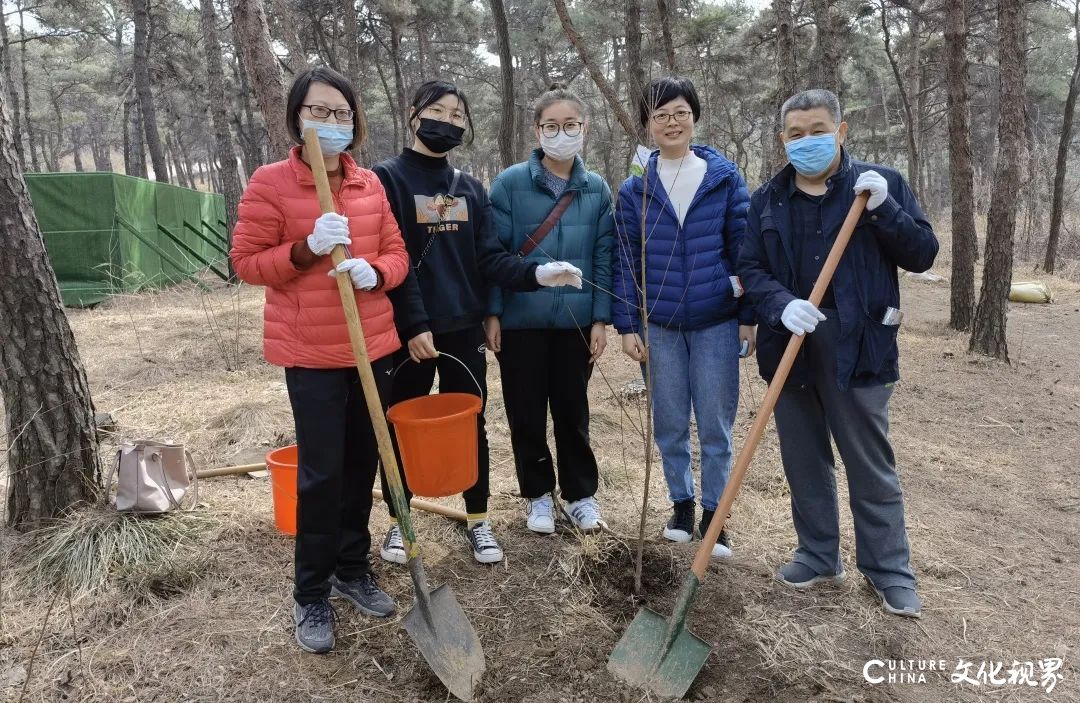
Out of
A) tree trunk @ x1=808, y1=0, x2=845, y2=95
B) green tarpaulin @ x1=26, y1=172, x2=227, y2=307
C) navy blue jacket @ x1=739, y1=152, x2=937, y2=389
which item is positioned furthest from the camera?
green tarpaulin @ x1=26, y1=172, x2=227, y2=307

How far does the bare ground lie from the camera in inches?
91.2

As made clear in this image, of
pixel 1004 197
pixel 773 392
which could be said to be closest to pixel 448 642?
pixel 773 392

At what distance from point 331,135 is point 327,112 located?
83mm

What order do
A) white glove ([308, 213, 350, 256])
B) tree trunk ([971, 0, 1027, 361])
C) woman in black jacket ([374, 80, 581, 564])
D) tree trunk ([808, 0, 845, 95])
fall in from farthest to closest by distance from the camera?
tree trunk ([808, 0, 845, 95]) → tree trunk ([971, 0, 1027, 361]) → woman in black jacket ([374, 80, 581, 564]) → white glove ([308, 213, 350, 256])

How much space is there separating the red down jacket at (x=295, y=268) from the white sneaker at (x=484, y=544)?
3.62 ft

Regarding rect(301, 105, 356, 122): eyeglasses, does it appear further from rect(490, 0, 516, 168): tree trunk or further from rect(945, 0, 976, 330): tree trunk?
rect(490, 0, 516, 168): tree trunk

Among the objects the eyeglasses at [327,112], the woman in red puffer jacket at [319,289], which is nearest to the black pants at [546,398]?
the woman in red puffer jacket at [319,289]

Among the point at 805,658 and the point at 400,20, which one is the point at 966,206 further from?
the point at 400,20

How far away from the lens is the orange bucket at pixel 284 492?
307 cm

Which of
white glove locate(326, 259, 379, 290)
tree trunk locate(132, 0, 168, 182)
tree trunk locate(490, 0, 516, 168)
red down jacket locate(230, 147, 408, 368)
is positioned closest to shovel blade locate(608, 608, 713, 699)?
red down jacket locate(230, 147, 408, 368)

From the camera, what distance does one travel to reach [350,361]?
7.82ft

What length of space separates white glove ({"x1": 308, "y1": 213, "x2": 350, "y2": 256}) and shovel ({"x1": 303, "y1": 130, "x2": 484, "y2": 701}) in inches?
1.5

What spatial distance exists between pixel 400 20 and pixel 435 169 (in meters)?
16.8

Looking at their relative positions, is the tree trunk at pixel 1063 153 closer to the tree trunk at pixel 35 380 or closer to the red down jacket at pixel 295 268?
the red down jacket at pixel 295 268
